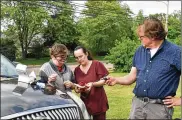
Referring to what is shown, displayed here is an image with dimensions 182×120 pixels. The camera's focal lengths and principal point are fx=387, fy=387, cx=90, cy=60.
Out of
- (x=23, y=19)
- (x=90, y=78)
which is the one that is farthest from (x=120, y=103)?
(x=23, y=19)

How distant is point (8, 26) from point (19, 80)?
1753 inches

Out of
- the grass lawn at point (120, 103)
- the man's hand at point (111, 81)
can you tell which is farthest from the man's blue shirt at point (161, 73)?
the grass lawn at point (120, 103)

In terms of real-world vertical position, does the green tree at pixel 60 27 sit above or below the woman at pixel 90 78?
below

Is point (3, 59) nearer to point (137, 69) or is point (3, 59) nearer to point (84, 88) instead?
point (84, 88)

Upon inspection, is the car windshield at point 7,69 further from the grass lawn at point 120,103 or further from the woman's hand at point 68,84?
the grass lawn at point 120,103

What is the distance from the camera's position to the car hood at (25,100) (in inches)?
125

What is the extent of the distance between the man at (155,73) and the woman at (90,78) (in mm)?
940

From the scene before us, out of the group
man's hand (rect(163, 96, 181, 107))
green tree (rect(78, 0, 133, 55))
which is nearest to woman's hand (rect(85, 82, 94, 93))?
man's hand (rect(163, 96, 181, 107))

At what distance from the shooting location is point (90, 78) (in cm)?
488

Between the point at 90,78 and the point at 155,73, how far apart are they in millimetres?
1220

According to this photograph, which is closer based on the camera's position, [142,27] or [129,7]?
[142,27]

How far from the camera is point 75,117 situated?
3.62m

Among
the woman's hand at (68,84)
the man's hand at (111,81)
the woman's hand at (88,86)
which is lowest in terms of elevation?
the woman's hand at (88,86)

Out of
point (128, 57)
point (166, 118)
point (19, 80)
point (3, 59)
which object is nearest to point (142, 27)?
point (166, 118)
